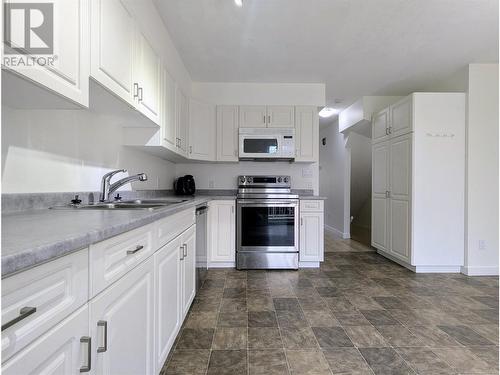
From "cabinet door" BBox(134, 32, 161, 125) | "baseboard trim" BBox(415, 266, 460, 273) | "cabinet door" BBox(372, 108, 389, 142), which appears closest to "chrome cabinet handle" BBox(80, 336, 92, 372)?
"cabinet door" BBox(134, 32, 161, 125)

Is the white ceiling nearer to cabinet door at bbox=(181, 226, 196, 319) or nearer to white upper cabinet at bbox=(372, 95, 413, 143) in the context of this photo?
white upper cabinet at bbox=(372, 95, 413, 143)

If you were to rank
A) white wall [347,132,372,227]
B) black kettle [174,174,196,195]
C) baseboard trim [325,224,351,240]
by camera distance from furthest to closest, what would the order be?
white wall [347,132,372,227] → baseboard trim [325,224,351,240] → black kettle [174,174,196,195]

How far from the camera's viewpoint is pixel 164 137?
2.32 m

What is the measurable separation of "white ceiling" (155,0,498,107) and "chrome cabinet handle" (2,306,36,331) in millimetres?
2275

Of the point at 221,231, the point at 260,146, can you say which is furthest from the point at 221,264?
the point at 260,146

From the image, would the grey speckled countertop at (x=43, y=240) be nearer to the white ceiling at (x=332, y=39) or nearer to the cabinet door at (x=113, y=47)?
the cabinet door at (x=113, y=47)

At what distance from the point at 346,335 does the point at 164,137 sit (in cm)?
206

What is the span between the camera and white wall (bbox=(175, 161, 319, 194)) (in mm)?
3857

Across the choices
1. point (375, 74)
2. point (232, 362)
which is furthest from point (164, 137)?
point (375, 74)

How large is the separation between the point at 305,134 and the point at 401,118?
117 centimetres

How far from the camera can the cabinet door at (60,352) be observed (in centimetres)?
52

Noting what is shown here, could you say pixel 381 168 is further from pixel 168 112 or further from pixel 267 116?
pixel 168 112

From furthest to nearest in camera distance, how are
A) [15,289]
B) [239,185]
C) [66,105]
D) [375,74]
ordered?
[239,185]
[375,74]
[66,105]
[15,289]

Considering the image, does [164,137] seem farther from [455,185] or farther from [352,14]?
[455,185]
